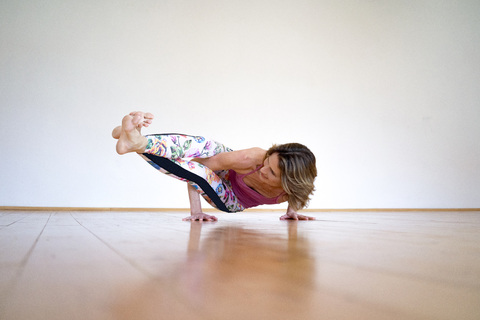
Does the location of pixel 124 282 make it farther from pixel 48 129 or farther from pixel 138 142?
pixel 48 129

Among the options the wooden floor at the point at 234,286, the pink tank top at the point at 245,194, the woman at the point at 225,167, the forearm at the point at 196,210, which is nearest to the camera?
the wooden floor at the point at 234,286

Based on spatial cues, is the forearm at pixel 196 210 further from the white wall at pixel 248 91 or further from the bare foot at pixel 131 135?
the white wall at pixel 248 91

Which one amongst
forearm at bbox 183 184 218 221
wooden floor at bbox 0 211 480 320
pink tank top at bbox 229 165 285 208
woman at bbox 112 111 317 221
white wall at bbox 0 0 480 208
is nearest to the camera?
wooden floor at bbox 0 211 480 320

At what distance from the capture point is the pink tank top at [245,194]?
205cm

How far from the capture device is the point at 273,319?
22 centimetres

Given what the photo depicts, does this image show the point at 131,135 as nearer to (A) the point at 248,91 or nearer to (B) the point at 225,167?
(B) the point at 225,167

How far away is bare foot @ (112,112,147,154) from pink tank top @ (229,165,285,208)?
701 millimetres

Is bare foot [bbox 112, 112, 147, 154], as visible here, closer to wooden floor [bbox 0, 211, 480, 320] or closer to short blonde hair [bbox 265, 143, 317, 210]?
short blonde hair [bbox 265, 143, 317, 210]

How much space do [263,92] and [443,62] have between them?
2.90 m

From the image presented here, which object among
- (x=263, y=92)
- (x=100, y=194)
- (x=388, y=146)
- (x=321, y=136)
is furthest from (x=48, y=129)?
(x=388, y=146)

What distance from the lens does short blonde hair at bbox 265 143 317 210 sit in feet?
5.54

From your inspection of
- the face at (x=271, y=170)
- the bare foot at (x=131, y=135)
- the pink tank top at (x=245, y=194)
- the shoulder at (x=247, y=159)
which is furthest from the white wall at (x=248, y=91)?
the bare foot at (x=131, y=135)

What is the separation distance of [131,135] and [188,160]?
1.54 feet

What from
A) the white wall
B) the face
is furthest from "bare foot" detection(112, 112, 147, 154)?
the white wall
